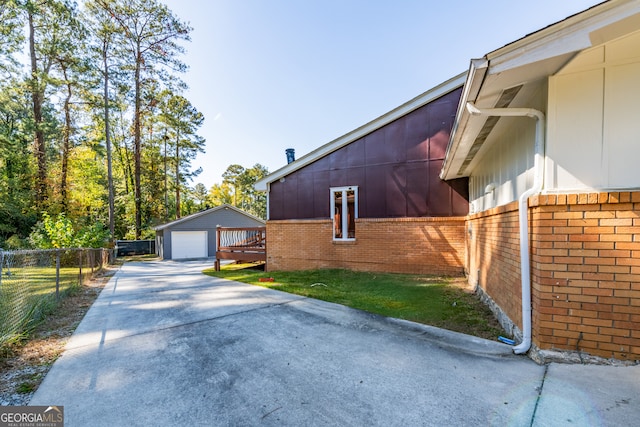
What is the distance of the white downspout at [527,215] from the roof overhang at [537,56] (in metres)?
0.29

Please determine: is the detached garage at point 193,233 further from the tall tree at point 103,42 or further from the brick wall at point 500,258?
the brick wall at point 500,258

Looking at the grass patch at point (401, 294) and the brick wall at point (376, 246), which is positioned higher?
the brick wall at point (376, 246)

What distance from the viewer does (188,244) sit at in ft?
67.5

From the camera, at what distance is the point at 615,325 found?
2455mm

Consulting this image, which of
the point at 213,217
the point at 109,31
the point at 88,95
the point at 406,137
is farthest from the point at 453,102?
the point at 88,95

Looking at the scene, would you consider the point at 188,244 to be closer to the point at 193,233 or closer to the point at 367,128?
the point at 193,233

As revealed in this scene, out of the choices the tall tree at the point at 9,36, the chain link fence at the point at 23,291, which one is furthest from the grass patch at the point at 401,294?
the tall tree at the point at 9,36

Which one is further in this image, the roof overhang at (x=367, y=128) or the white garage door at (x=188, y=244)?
the white garage door at (x=188, y=244)

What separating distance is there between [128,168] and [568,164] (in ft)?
112

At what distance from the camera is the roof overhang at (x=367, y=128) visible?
772 centimetres

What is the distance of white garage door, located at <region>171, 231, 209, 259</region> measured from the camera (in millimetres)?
20109

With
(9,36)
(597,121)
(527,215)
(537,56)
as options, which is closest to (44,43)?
(9,36)

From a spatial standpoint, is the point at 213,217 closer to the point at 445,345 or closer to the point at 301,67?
the point at 301,67

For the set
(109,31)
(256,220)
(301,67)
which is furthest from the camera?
(256,220)
